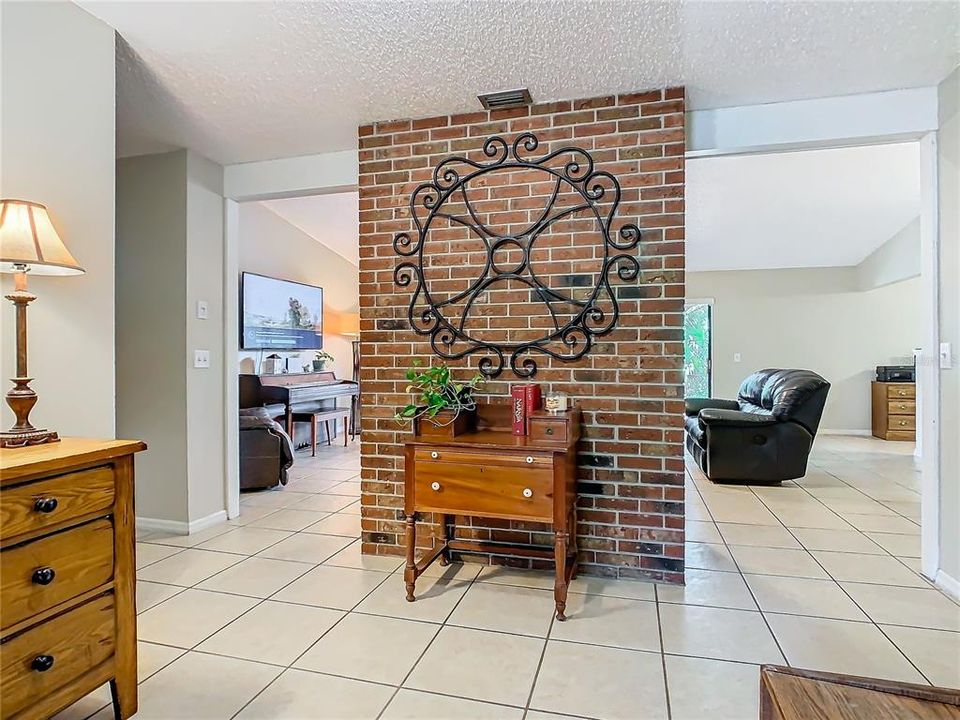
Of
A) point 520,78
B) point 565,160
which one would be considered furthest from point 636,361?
point 520,78

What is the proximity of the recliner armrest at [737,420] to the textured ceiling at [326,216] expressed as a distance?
3.82 meters

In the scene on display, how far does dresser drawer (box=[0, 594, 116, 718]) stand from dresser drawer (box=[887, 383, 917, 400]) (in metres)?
7.93

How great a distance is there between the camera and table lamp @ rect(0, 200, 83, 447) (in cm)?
150

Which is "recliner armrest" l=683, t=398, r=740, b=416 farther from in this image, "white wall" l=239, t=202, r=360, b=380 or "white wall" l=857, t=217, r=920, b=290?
"white wall" l=239, t=202, r=360, b=380

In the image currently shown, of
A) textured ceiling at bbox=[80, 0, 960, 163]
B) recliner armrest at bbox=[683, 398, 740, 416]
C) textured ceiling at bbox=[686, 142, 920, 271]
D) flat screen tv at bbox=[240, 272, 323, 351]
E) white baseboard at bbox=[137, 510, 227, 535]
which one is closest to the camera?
textured ceiling at bbox=[80, 0, 960, 163]

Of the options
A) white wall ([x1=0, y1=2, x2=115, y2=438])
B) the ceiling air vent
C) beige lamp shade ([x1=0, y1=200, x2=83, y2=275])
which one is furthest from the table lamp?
the ceiling air vent

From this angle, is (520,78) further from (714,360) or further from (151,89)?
(714,360)

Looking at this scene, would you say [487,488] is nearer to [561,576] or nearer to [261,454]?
[561,576]

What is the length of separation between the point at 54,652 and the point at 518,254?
7.29 ft

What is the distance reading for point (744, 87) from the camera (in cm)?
249

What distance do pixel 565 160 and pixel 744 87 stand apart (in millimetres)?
853

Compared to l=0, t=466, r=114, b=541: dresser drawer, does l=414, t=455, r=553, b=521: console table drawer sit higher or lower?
lower

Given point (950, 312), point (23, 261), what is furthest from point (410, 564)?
point (950, 312)

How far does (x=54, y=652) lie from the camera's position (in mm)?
1365
